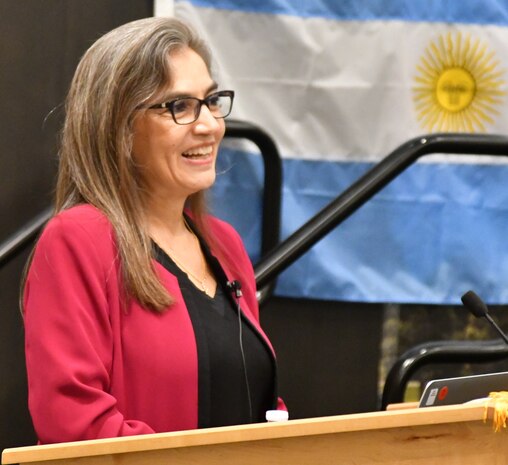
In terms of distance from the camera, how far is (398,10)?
12.4ft

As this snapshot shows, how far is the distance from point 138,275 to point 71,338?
7.7 inches

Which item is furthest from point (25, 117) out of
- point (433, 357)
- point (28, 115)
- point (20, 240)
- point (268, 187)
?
point (433, 357)

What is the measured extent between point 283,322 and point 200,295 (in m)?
1.66

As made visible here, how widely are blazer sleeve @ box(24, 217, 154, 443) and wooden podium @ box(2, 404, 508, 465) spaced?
365mm

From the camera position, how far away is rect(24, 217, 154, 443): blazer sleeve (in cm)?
201

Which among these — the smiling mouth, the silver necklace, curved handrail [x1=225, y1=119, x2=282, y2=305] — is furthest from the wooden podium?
curved handrail [x1=225, y1=119, x2=282, y2=305]

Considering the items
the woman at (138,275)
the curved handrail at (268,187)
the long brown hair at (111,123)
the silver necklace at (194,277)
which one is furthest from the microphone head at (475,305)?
the curved handrail at (268,187)

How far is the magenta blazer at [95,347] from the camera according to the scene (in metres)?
2.02

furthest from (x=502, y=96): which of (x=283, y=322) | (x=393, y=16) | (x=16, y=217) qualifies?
(x=16, y=217)

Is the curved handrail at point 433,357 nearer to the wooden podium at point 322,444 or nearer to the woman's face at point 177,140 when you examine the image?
the woman's face at point 177,140

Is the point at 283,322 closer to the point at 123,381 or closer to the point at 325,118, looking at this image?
the point at 325,118

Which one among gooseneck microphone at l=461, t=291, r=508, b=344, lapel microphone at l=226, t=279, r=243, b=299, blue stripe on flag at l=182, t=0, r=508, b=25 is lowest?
gooseneck microphone at l=461, t=291, r=508, b=344

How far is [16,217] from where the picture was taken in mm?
3512

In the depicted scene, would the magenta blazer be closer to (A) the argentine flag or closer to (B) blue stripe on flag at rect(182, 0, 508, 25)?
(A) the argentine flag
